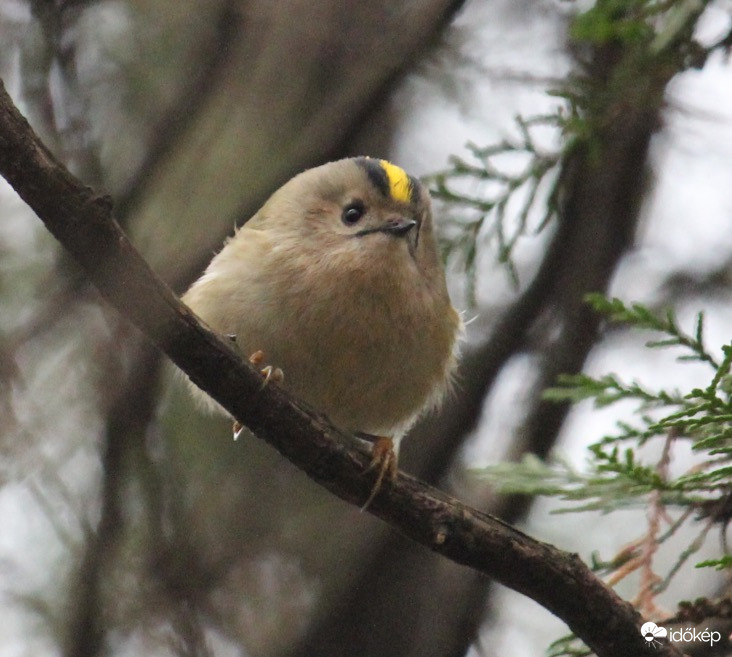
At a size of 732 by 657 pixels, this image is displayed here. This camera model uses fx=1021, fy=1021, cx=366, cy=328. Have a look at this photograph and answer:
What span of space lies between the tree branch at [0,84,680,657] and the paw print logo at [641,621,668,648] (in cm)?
2

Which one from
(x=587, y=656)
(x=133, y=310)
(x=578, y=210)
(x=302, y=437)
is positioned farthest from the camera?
(x=578, y=210)

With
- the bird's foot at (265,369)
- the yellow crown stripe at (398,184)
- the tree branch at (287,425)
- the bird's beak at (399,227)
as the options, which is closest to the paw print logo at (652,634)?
the tree branch at (287,425)

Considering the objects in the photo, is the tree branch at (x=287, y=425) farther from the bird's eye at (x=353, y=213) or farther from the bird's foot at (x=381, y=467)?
the bird's eye at (x=353, y=213)

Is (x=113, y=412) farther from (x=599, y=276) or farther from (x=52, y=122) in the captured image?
(x=599, y=276)

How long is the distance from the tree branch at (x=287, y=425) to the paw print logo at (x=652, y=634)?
0.06ft

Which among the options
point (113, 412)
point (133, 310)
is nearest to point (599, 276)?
point (113, 412)

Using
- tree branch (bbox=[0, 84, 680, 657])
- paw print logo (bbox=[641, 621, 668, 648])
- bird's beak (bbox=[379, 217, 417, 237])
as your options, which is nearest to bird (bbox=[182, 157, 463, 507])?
bird's beak (bbox=[379, 217, 417, 237])

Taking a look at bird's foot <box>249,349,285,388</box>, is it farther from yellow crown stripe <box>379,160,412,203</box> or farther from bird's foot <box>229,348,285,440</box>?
yellow crown stripe <box>379,160,412,203</box>

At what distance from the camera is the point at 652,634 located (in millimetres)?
2422

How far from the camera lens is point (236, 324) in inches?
122

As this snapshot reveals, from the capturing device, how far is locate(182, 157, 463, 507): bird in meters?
3.06

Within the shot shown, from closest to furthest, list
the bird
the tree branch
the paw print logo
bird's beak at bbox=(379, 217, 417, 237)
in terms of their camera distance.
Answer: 1. the tree branch
2. the paw print logo
3. the bird
4. bird's beak at bbox=(379, 217, 417, 237)

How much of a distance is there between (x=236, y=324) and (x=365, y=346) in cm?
40

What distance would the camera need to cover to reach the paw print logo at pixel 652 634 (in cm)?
241
